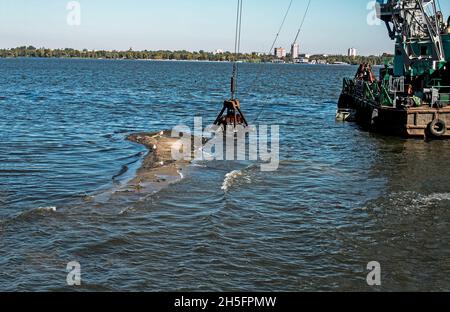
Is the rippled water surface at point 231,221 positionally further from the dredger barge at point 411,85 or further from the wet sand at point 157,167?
the dredger barge at point 411,85

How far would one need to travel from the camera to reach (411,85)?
33.8 m

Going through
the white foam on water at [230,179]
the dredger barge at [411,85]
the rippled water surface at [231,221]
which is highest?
the dredger barge at [411,85]

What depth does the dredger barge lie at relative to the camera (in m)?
27.7

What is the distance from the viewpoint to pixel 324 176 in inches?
780

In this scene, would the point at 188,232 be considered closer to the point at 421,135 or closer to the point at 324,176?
the point at 324,176

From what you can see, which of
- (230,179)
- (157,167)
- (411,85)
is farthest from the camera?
(411,85)

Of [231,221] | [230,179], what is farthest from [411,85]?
[231,221]

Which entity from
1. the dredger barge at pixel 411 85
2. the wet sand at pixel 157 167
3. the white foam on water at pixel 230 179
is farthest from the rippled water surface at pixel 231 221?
the dredger barge at pixel 411 85

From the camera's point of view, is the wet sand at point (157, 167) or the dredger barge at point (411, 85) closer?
the wet sand at point (157, 167)

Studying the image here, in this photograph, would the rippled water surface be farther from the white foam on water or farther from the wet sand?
the wet sand

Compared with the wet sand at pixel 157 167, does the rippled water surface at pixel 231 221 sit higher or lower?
lower

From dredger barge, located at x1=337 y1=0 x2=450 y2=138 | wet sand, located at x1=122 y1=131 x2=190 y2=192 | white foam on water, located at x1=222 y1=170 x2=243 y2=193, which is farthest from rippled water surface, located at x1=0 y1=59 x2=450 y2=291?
dredger barge, located at x1=337 y1=0 x2=450 y2=138

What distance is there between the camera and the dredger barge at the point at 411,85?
91.0 ft

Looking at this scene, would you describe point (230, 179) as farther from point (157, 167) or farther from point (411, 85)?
point (411, 85)
